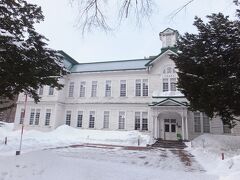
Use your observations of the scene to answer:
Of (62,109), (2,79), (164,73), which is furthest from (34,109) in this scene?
(2,79)

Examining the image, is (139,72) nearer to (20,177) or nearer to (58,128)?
(58,128)

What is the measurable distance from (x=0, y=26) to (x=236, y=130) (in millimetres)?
21344

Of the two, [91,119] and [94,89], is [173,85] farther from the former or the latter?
[91,119]

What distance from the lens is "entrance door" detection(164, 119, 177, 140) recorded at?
21.9 meters

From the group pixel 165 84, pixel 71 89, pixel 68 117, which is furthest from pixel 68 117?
pixel 165 84

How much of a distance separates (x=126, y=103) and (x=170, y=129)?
591 cm

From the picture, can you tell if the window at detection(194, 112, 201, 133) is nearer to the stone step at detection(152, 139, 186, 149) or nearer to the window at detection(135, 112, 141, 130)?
the stone step at detection(152, 139, 186, 149)

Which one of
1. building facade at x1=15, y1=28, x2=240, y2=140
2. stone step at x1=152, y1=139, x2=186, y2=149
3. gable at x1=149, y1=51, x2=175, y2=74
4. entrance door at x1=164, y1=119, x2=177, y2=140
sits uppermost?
gable at x1=149, y1=51, x2=175, y2=74

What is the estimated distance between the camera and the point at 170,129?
2219cm

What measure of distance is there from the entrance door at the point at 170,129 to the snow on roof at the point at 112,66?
23.8 ft

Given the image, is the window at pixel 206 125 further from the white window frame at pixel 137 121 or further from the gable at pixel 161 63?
the gable at pixel 161 63

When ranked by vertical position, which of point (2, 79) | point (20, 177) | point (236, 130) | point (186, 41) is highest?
point (186, 41)

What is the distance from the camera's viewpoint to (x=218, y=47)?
13.0 m

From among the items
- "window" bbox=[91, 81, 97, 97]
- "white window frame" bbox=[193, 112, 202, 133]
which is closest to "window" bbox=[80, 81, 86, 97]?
"window" bbox=[91, 81, 97, 97]
